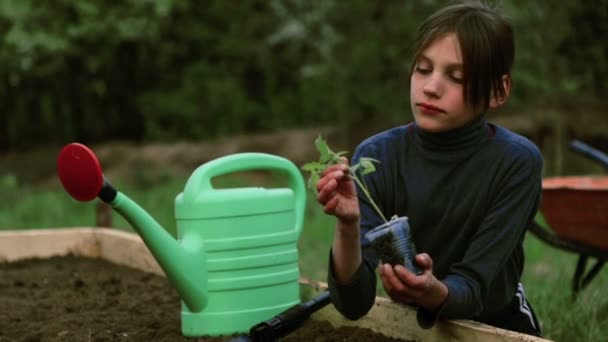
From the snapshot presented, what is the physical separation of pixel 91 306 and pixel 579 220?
1592 mm

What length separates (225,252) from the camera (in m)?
2.32

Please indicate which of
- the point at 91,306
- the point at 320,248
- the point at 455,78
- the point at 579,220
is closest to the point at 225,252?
the point at 91,306

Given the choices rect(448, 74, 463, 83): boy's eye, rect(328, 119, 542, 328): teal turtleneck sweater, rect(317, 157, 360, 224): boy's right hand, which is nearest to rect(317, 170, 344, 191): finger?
rect(317, 157, 360, 224): boy's right hand

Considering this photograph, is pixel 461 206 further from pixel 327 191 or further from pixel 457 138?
pixel 327 191

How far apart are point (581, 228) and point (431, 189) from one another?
1.20m

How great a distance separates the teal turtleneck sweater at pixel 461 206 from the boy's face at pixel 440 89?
55 mm

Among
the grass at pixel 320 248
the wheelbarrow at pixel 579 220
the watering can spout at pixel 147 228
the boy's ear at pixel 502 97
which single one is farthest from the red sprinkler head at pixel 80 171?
the wheelbarrow at pixel 579 220

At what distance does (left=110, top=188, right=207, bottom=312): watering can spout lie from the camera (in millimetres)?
2131

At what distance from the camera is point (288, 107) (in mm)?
8672

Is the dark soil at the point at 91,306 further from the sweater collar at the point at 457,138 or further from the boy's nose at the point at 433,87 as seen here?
the boy's nose at the point at 433,87

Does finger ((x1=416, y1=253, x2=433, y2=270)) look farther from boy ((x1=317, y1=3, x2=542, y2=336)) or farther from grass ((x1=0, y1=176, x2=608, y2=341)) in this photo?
grass ((x1=0, y1=176, x2=608, y2=341))

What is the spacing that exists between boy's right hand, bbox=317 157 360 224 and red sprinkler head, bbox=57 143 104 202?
1.93 ft

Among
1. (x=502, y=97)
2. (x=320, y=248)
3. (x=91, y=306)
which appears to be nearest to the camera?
(x=502, y=97)

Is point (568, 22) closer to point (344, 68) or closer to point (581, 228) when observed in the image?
point (344, 68)
